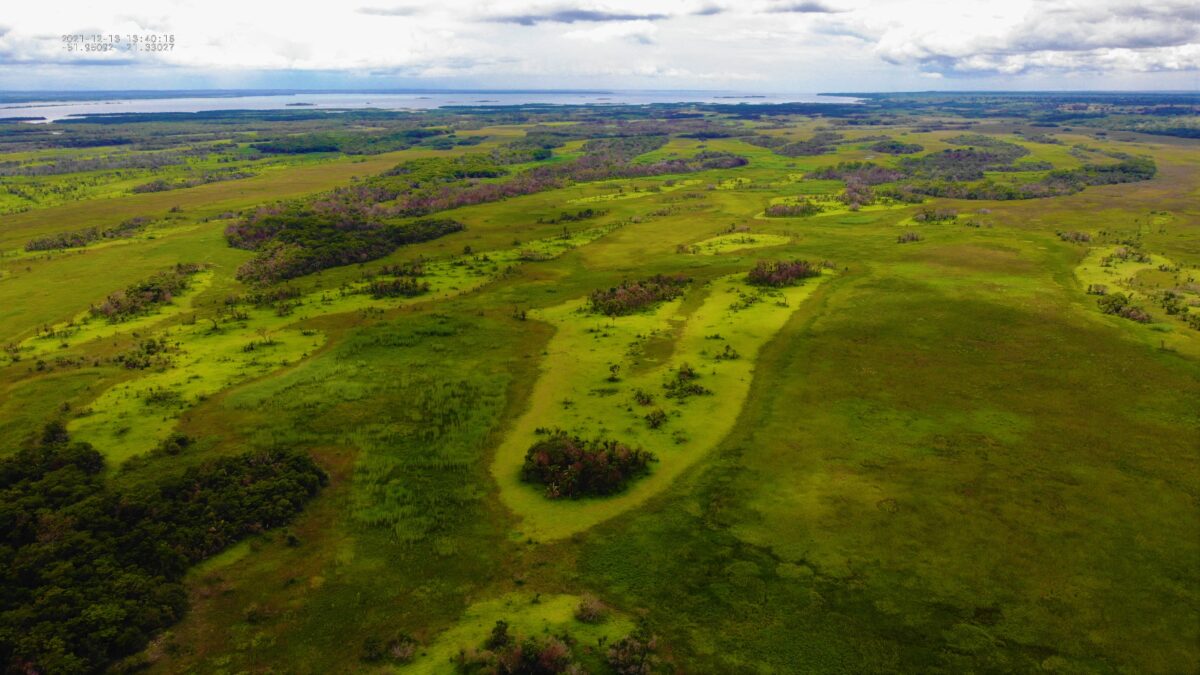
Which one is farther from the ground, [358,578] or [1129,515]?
[1129,515]

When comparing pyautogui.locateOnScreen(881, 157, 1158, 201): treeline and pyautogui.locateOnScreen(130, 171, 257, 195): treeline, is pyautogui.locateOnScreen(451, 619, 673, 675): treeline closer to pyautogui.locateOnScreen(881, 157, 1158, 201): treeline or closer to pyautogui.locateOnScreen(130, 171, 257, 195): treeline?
pyautogui.locateOnScreen(881, 157, 1158, 201): treeline

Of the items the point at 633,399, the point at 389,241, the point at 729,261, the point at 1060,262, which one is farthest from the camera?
the point at 389,241

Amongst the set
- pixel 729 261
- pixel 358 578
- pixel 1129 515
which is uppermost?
pixel 729 261

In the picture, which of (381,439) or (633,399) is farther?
(633,399)

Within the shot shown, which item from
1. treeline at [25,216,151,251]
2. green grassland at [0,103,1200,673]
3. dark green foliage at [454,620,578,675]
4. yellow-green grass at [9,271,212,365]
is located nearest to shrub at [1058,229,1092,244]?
green grassland at [0,103,1200,673]

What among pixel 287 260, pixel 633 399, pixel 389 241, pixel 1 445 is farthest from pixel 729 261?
pixel 1 445

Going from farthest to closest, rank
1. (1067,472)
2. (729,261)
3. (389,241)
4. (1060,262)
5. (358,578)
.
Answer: (389,241) < (729,261) < (1060,262) < (1067,472) < (358,578)

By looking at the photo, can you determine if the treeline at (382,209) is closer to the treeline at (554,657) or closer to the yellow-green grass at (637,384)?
the yellow-green grass at (637,384)

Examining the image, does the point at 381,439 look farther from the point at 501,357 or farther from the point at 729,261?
the point at 729,261
